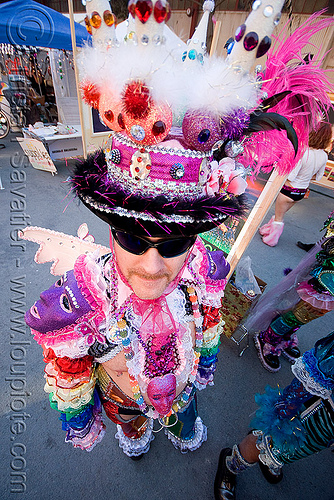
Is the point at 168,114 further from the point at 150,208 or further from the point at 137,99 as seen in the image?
the point at 150,208

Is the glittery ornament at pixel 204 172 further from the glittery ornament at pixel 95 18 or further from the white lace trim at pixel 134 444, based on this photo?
the white lace trim at pixel 134 444

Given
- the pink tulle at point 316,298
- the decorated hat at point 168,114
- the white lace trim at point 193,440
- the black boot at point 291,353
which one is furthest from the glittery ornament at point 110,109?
the black boot at point 291,353

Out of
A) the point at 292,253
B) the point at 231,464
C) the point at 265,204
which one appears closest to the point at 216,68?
the point at 265,204

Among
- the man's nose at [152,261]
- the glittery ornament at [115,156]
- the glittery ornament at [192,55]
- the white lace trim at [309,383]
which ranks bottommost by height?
the white lace trim at [309,383]

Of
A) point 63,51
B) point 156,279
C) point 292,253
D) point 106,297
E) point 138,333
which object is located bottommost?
point 292,253

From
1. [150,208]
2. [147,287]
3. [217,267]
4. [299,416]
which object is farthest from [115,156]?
[299,416]

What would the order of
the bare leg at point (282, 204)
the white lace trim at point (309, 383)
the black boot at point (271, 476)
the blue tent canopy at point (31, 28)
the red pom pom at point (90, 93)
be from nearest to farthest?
1. the red pom pom at point (90, 93)
2. the white lace trim at point (309, 383)
3. the black boot at point (271, 476)
4. the bare leg at point (282, 204)
5. the blue tent canopy at point (31, 28)

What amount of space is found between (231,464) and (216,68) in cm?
224

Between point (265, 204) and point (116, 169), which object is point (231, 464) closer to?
point (265, 204)

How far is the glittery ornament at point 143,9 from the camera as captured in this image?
0.55 m

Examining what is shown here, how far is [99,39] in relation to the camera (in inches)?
27.7

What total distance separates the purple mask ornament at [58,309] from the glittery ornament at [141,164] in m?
0.52

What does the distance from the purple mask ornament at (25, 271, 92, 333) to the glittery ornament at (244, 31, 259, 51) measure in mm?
929

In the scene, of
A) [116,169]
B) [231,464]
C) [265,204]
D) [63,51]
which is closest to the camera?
[116,169]
